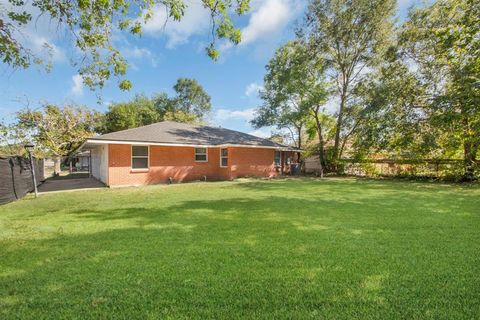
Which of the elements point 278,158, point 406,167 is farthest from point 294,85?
point 406,167

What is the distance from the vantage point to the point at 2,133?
22.4 metres

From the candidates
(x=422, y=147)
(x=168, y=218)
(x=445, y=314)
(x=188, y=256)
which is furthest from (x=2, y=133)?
(x=422, y=147)

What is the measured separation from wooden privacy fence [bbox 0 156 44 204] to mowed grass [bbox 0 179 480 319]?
9.70 ft

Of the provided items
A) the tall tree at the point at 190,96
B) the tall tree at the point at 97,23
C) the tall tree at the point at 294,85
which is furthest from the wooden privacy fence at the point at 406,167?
the tall tree at the point at 190,96

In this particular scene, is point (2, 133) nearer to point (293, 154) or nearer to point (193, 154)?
point (193, 154)

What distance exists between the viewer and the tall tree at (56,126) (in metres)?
22.8

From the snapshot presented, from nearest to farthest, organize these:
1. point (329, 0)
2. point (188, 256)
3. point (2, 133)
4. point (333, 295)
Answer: point (333, 295) → point (188, 256) → point (329, 0) → point (2, 133)

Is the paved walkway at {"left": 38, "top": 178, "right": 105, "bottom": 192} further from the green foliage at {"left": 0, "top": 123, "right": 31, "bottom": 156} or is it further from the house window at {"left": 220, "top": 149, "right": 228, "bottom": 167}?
the green foliage at {"left": 0, "top": 123, "right": 31, "bottom": 156}

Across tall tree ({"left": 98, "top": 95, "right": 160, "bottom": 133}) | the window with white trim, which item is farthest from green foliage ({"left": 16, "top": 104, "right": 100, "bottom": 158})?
the window with white trim

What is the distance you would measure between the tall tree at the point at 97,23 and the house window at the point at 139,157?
28.3ft

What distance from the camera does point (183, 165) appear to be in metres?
15.9

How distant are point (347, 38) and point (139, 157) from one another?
17.2 metres

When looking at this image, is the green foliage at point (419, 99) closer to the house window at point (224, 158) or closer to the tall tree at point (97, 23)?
the house window at point (224, 158)

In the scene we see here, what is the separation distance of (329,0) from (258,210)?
18207 mm
